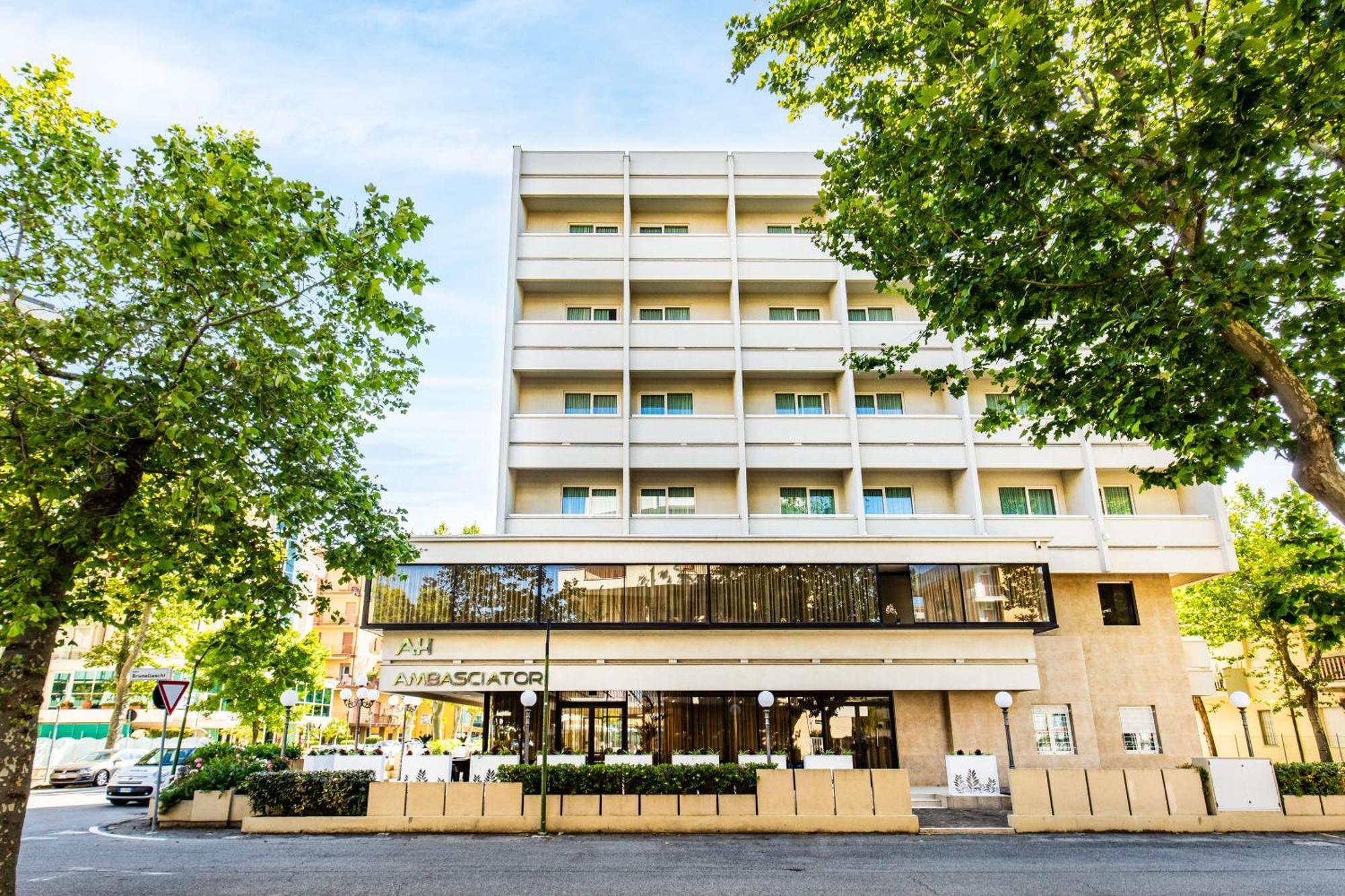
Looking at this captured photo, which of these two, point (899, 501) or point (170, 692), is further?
point (899, 501)

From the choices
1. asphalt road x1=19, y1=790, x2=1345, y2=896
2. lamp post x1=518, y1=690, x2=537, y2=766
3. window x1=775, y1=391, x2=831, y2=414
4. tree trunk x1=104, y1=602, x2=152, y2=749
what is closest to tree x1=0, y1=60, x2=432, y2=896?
asphalt road x1=19, y1=790, x2=1345, y2=896

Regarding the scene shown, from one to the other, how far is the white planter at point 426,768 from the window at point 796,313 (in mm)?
17442

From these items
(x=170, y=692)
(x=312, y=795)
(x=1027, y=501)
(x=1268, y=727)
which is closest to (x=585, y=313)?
(x=1027, y=501)

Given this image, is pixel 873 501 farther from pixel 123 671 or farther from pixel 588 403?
pixel 123 671

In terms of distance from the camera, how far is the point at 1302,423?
340 inches

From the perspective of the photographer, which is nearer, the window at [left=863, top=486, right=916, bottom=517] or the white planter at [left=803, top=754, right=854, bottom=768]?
the white planter at [left=803, top=754, right=854, bottom=768]

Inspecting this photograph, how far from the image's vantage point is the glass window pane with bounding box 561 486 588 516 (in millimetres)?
24359

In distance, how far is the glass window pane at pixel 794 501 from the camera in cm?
2462

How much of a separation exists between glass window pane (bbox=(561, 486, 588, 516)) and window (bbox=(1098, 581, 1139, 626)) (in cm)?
1618

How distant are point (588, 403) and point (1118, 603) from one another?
17.8m

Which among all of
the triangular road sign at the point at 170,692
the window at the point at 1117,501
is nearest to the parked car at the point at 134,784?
the triangular road sign at the point at 170,692

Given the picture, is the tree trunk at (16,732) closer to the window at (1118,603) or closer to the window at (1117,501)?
the window at (1118,603)

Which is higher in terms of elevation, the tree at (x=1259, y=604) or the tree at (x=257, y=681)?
the tree at (x=1259, y=604)

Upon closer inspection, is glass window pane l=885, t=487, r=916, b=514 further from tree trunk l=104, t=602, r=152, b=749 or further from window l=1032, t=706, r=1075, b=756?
tree trunk l=104, t=602, r=152, b=749
